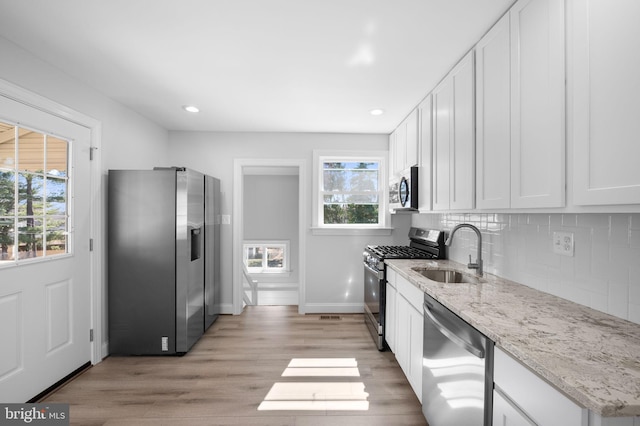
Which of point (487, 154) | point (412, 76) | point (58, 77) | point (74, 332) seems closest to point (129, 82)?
point (58, 77)

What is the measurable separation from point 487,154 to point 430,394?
1438mm

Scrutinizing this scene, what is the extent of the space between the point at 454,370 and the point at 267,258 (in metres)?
5.41

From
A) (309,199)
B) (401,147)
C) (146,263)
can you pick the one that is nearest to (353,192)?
(309,199)

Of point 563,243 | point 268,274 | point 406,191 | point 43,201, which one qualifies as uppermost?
point 406,191

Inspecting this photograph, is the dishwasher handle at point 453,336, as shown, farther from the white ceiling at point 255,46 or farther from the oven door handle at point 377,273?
the white ceiling at point 255,46

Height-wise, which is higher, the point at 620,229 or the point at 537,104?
the point at 537,104

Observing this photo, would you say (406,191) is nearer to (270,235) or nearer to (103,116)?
(103,116)

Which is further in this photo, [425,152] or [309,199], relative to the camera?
[309,199]

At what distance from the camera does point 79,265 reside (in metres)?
2.46

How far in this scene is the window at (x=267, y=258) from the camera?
21.0ft

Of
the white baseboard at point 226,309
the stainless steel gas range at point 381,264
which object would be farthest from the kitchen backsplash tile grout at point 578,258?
the white baseboard at point 226,309

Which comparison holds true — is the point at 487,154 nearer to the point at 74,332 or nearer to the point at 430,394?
the point at 430,394

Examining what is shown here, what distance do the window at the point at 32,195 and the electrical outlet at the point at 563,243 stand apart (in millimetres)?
3295

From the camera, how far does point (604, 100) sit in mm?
987
